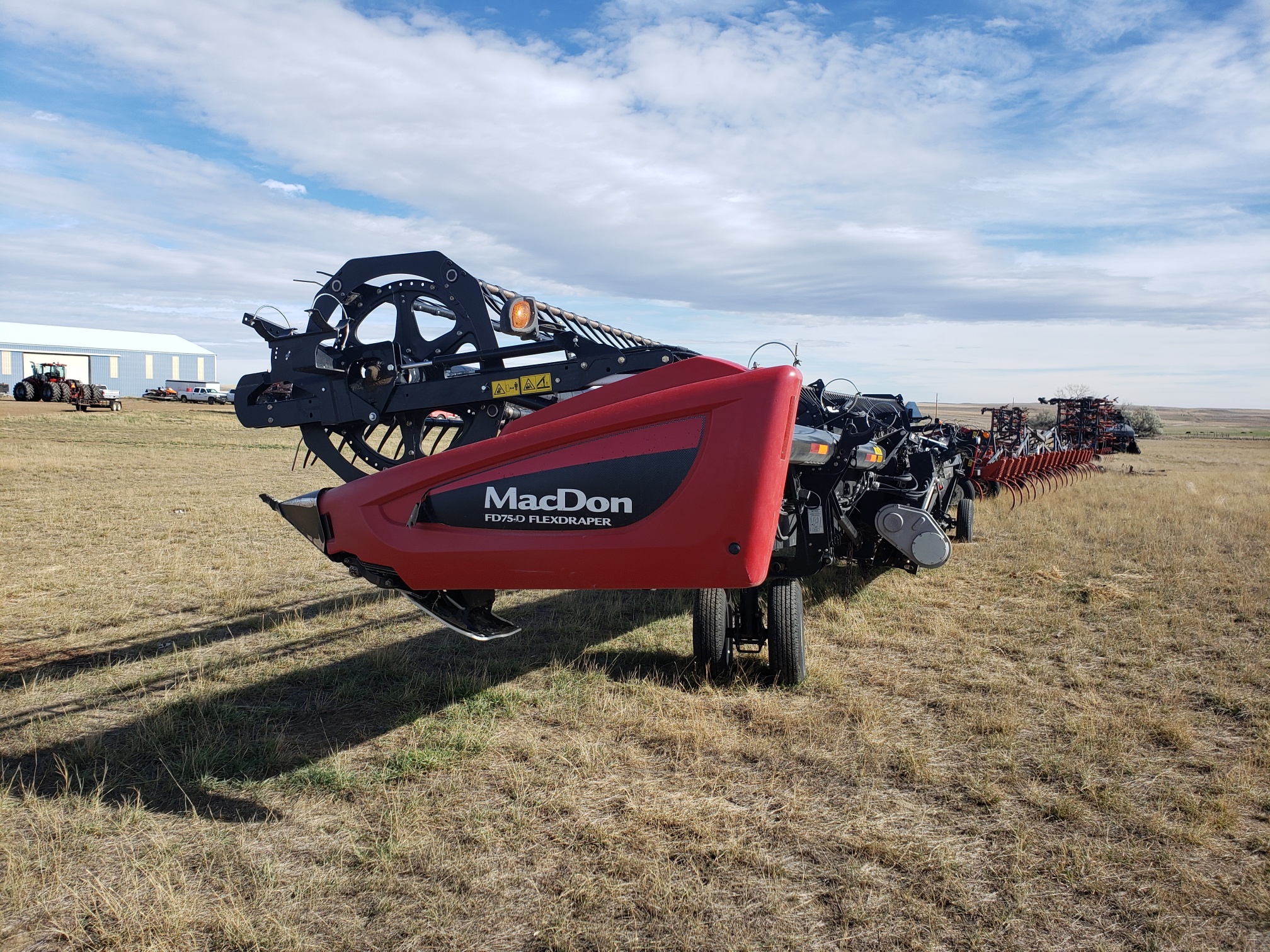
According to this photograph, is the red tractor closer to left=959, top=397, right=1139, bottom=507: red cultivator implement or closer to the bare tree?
left=959, top=397, right=1139, bottom=507: red cultivator implement

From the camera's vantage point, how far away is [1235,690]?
5523 mm

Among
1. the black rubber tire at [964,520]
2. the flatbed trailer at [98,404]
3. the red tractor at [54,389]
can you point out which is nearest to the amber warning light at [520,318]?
the black rubber tire at [964,520]

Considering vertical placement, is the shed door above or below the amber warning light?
above

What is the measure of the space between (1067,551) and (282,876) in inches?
407

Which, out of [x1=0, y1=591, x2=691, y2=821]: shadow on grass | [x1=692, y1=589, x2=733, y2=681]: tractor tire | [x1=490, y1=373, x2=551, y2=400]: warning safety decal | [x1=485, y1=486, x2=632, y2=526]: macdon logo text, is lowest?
[x1=0, y1=591, x2=691, y2=821]: shadow on grass

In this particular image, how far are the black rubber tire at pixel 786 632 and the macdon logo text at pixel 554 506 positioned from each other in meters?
2.23

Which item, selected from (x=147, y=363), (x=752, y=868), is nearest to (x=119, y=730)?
(x=752, y=868)

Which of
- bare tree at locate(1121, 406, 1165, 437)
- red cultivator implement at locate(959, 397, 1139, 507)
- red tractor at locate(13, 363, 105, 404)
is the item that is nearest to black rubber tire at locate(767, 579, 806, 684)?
red cultivator implement at locate(959, 397, 1139, 507)

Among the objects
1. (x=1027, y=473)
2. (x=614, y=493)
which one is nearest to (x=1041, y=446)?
(x=1027, y=473)

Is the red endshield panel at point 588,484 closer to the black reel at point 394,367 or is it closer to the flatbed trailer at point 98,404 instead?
the black reel at point 394,367

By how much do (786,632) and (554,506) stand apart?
2.39 meters

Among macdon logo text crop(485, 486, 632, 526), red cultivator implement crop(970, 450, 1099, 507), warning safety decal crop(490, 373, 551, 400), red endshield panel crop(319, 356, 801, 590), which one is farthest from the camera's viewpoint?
red cultivator implement crop(970, 450, 1099, 507)

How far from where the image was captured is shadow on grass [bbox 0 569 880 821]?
391 cm

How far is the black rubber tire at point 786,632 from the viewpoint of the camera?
5418 mm
